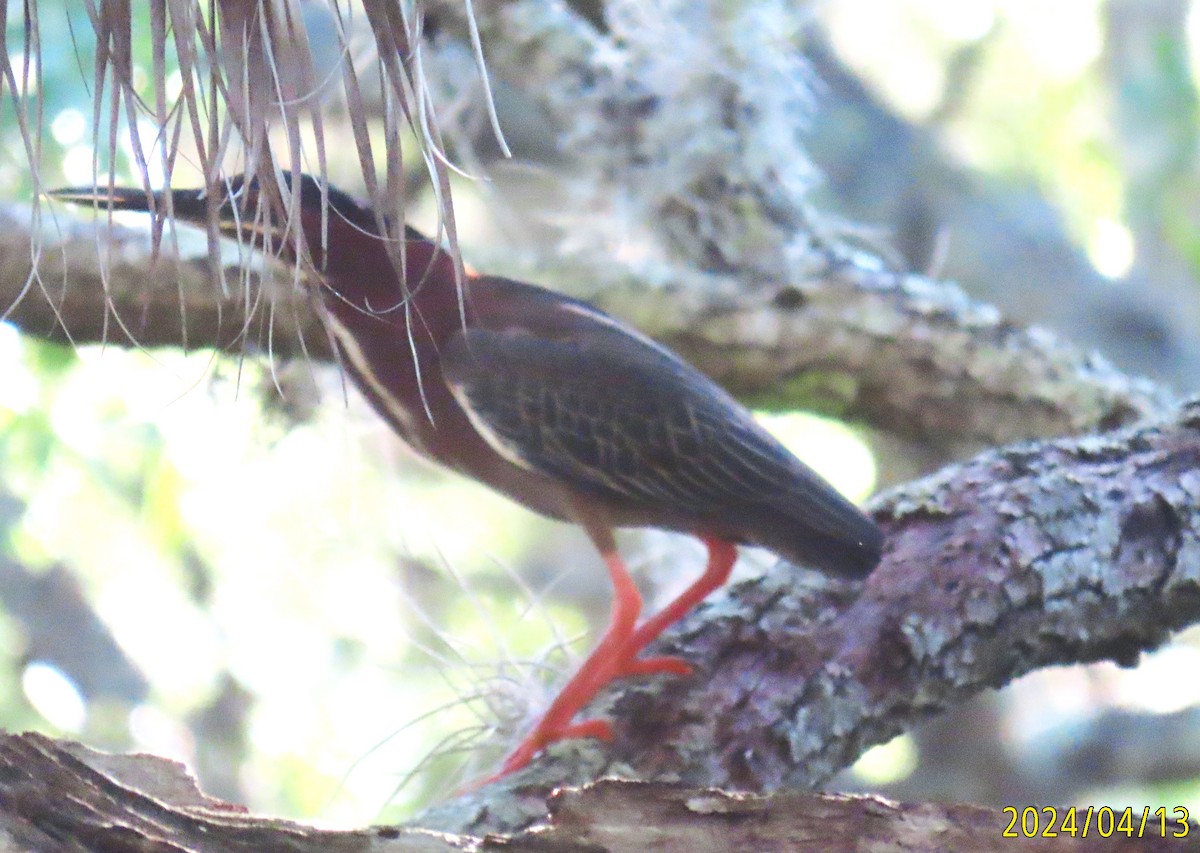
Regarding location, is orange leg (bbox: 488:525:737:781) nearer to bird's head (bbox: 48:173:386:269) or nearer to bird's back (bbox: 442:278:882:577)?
bird's back (bbox: 442:278:882:577)

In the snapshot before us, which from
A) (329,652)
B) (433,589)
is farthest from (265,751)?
(433,589)

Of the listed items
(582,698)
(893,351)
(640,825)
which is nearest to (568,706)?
(582,698)

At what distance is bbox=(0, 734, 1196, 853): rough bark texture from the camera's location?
1.06 m

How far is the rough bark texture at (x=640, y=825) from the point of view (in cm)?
106

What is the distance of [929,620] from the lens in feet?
6.09

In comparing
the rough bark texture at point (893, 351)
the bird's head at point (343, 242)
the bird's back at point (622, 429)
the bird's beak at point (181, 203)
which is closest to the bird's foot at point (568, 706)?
the bird's back at point (622, 429)

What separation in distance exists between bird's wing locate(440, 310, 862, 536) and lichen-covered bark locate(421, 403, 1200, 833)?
0.20 meters

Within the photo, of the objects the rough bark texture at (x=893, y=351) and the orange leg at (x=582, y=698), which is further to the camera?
the rough bark texture at (x=893, y=351)

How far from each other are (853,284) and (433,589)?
3109 mm

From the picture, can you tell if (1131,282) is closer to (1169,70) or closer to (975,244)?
(975,244)

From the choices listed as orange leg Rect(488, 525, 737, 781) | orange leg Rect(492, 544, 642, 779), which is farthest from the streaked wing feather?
orange leg Rect(492, 544, 642, 779)

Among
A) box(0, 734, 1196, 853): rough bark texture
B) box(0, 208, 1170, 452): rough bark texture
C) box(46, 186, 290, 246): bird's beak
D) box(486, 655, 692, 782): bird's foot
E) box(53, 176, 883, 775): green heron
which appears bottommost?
box(0, 734, 1196, 853): rough bark texture

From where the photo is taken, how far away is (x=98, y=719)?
4809 millimetres

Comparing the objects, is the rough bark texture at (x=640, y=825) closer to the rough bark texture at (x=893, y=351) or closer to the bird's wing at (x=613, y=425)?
the bird's wing at (x=613, y=425)
